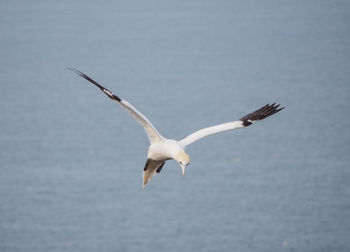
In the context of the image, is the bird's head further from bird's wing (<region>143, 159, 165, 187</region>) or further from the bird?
bird's wing (<region>143, 159, 165, 187</region>)

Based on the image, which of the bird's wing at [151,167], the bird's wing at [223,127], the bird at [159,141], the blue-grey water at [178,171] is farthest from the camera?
the blue-grey water at [178,171]

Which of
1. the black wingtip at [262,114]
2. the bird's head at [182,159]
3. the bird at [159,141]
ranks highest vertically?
the black wingtip at [262,114]

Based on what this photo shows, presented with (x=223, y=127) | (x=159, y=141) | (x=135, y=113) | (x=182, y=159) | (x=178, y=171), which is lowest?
(x=182, y=159)

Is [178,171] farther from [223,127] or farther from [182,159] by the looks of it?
[182,159]

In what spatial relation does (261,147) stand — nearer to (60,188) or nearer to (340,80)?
(60,188)

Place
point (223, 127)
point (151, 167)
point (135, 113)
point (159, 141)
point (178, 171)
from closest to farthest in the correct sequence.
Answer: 1. point (135, 113)
2. point (159, 141)
3. point (223, 127)
4. point (151, 167)
5. point (178, 171)

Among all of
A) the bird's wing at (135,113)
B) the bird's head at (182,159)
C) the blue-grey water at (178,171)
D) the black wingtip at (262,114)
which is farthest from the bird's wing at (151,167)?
the blue-grey water at (178,171)

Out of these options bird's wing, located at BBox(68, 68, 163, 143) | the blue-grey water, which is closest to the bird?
bird's wing, located at BBox(68, 68, 163, 143)

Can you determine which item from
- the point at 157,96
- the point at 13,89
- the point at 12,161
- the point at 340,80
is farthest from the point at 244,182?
the point at 13,89

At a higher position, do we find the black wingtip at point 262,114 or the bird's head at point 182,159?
the black wingtip at point 262,114

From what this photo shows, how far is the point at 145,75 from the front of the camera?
184 meters

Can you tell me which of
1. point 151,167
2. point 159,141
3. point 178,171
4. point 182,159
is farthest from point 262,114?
point 178,171

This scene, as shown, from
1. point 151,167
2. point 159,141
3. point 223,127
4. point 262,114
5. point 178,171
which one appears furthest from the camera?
point 178,171

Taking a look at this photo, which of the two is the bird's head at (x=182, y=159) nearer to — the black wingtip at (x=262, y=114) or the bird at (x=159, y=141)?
the bird at (x=159, y=141)
